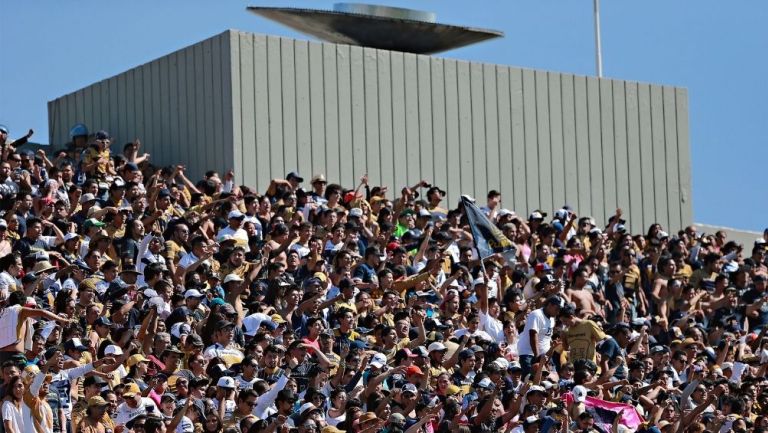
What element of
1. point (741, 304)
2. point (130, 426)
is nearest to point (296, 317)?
point (130, 426)

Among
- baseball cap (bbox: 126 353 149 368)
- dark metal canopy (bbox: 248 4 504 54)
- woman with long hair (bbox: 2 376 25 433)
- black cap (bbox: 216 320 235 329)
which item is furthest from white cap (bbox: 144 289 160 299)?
dark metal canopy (bbox: 248 4 504 54)

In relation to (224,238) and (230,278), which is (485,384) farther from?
(224,238)

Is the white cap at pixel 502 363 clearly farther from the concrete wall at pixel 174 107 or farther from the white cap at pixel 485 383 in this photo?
the concrete wall at pixel 174 107

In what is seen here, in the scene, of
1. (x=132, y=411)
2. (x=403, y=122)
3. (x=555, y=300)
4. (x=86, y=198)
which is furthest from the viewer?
(x=403, y=122)

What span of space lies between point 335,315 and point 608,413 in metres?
3.57

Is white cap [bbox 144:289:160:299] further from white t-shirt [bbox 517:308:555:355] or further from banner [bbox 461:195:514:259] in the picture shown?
banner [bbox 461:195:514:259]

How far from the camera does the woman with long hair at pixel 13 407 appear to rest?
16.9 meters

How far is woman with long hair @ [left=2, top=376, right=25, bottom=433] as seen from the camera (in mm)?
16906

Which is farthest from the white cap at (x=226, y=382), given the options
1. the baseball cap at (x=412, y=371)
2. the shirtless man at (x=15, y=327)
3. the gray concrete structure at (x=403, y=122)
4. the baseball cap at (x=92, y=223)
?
the gray concrete structure at (x=403, y=122)

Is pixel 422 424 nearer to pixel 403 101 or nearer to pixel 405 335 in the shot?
pixel 405 335

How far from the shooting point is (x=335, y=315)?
2192cm

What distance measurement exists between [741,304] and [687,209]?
769cm

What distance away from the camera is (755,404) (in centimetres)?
2525

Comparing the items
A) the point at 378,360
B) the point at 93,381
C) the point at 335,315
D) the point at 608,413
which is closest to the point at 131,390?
the point at 93,381
